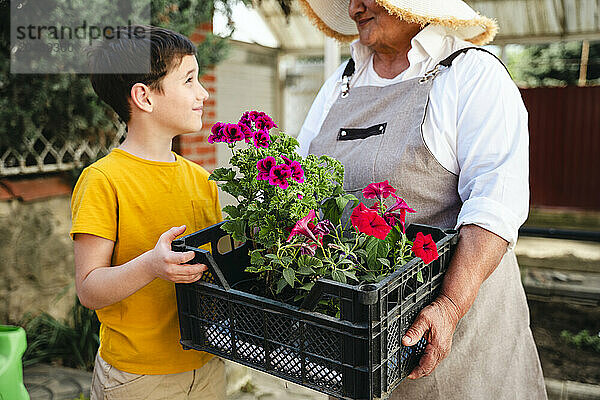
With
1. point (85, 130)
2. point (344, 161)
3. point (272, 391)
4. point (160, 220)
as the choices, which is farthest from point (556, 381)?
point (85, 130)

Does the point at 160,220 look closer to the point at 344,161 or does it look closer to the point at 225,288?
the point at 225,288

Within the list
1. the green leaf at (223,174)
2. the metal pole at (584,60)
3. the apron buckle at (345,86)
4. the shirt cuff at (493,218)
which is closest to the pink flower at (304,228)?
the green leaf at (223,174)

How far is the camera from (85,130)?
3670 mm

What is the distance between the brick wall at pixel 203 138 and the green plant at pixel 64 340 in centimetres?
139

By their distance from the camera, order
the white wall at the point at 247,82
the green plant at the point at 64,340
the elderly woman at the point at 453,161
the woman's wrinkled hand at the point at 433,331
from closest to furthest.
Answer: the woman's wrinkled hand at the point at 433,331 → the elderly woman at the point at 453,161 → the green plant at the point at 64,340 → the white wall at the point at 247,82

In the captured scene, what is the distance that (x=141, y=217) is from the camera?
1.54 meters

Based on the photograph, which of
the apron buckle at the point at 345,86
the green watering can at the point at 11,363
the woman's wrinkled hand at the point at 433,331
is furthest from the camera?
the apron buckle at the point at 345,86

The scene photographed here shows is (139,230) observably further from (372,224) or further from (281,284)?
(372,224)

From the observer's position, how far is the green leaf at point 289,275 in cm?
123

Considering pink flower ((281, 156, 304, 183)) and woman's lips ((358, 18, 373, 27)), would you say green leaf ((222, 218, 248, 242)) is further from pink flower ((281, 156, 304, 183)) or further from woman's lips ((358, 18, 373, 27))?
woman's lips ((358, 18, 373, 27))

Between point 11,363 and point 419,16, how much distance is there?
5.14 feet

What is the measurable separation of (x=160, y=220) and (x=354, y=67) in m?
0.87

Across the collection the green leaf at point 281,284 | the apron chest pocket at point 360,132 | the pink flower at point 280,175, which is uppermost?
the apron chest pocket at point 360,132

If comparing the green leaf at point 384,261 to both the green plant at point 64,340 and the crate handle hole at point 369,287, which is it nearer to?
the crate handle hole at point 369,287
